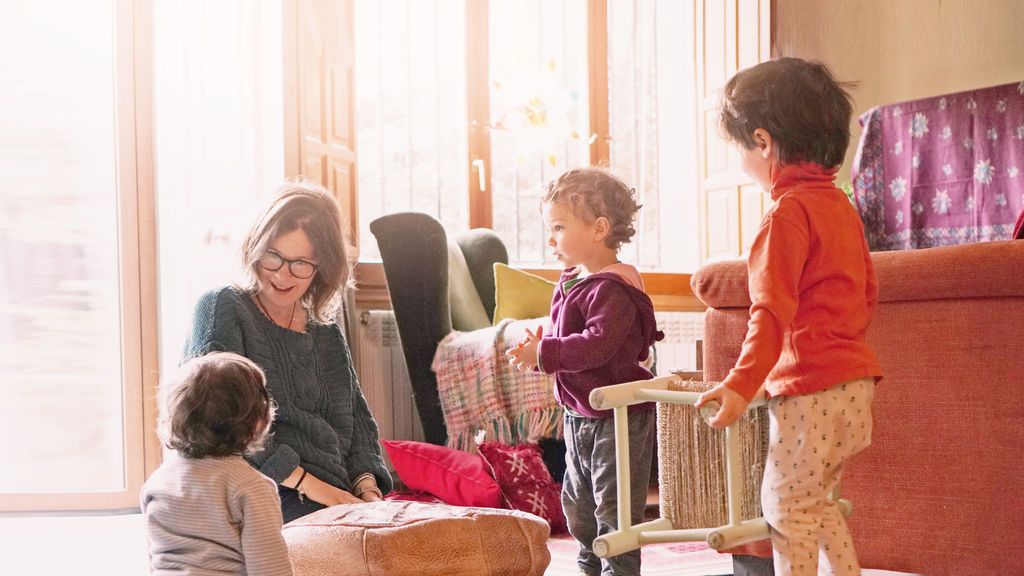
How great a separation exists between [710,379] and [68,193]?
2.19 metres

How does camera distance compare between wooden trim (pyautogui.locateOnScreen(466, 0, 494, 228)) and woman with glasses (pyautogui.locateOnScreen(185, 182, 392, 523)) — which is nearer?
woman with glasses (pyautogui.locateOnScreen(185, 182, 392, 523))

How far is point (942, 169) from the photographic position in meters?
4.68

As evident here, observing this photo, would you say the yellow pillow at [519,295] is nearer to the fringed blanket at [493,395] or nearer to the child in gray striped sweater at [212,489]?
the fringed blanket at [493,395]

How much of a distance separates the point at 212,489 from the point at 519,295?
210cm

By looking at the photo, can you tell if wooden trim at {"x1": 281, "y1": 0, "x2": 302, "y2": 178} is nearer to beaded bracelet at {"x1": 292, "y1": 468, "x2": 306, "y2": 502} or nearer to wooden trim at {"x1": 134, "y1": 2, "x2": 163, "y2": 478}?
wooden trim at {"x1": 134, "y1": 2, "x2": 163, "y2": 478}

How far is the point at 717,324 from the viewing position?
2174mm

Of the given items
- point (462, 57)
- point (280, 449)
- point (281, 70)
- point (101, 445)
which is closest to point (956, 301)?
point (280, 449)

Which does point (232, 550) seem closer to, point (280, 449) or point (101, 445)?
point (280, 449)

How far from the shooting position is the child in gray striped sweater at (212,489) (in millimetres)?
1423

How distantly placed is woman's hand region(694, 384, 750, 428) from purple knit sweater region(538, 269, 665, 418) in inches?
18.5

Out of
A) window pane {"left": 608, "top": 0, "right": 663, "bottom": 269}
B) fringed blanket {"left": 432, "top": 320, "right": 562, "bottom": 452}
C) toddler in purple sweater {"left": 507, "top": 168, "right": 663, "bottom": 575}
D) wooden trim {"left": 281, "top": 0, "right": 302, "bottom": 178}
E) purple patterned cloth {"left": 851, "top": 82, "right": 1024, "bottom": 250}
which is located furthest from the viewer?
window pane {"left": 608, "top": 0, "right": 663, "bottom": 269}

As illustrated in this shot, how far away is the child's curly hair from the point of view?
2.02 m

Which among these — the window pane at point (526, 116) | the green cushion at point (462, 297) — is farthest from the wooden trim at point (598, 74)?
the green cushion at point (462, 297)

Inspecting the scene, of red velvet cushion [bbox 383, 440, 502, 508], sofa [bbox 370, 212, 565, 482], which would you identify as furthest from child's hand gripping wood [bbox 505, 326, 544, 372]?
sofa [bbox 370, 212, 565, 482]
